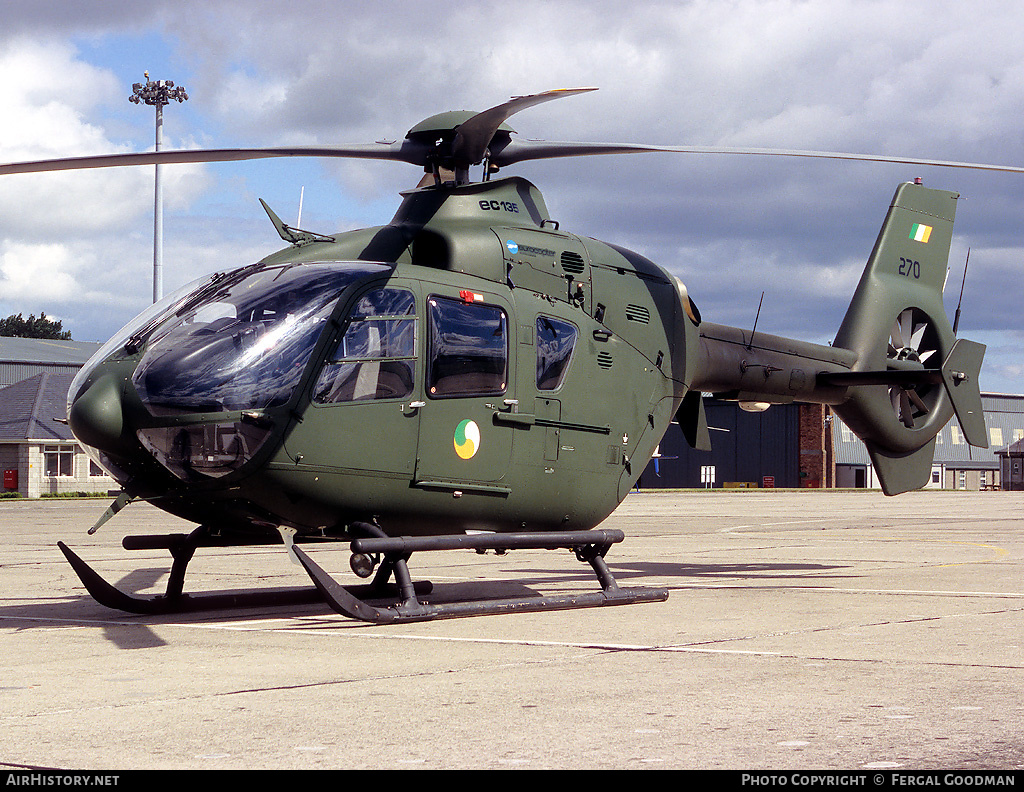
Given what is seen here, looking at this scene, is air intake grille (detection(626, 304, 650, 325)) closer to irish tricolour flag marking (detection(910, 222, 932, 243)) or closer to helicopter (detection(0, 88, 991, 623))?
helicopter (detection(0, 88, 991, 623))

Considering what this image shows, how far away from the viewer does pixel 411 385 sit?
9.43 meters

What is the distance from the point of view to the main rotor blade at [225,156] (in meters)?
10.0

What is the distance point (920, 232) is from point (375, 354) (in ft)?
32.7

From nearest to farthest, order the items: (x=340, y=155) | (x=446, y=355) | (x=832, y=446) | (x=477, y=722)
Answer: (x=477, y=722) → (x=446, y=355) → (x=340, y=155) → (x=832, y=446)

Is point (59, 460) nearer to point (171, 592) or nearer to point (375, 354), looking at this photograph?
point (171, 592)

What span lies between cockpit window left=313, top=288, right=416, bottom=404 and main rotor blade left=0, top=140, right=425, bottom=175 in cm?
198

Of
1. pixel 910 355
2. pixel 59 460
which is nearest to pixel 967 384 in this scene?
pixel 910 355

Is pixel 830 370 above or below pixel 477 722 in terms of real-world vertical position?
above

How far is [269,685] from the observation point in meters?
6.38

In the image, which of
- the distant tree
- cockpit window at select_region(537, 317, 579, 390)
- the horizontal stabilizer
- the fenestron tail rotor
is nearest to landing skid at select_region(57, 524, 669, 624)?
cockpit window at select_region(537, 317, 579, 390)

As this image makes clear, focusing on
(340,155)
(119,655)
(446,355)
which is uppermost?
(340,155)
